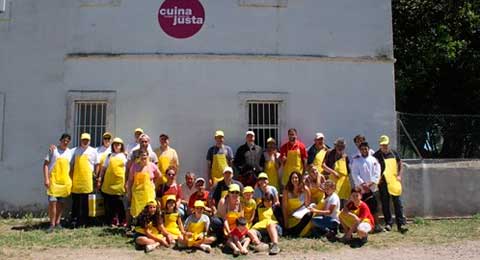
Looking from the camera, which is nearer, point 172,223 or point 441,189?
point 172,223

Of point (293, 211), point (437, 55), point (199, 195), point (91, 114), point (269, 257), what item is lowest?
point (269, 257)

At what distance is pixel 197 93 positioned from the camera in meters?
11.0

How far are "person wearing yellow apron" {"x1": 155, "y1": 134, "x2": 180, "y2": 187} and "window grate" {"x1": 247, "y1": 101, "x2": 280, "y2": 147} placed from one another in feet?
6.46

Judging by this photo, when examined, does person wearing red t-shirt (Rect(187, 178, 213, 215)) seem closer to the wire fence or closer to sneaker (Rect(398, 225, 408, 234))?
sneaker (Rect(398, 225, 408, 234))

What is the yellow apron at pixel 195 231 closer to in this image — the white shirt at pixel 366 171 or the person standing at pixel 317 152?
the person standing at pixel 317 152

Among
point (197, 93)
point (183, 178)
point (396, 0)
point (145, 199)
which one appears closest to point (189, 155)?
point (183, 178)

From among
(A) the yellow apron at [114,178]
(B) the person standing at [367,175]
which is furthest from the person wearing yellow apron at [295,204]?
(A) the yellow apron at [114,178]

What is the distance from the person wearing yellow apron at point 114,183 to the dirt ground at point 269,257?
1.72 meters

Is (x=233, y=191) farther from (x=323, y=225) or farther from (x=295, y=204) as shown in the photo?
(x=323, y=225)

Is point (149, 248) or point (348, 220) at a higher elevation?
point (348, 220)

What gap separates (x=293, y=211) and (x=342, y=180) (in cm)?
142

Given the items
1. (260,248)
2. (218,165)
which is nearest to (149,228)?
(260,248)

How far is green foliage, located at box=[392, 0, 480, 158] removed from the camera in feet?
56.9

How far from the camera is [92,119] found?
11.0m
